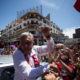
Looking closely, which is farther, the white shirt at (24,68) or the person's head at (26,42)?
the person's head at (26,42)

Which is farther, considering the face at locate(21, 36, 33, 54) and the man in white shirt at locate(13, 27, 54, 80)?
the face at locate(21, 36, 33, 54)

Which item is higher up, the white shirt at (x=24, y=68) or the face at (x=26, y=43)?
the face at (x=26, y=43)

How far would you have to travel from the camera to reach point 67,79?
2.62 metres

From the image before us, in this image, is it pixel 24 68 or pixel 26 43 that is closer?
pixel 24 68

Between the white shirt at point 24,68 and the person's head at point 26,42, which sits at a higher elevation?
the person's head at point 26,42

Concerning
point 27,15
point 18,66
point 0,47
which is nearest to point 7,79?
point 18,66

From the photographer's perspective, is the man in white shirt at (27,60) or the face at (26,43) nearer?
the man in white shirt at (27,60)

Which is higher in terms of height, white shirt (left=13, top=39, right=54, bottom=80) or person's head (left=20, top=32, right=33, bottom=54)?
person's head (left=20, top=32, right=33, bottom=54)

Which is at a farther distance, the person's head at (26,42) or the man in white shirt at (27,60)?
the person's head at (26,42)

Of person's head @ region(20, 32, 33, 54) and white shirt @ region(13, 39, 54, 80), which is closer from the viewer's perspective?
white shirt @ region(13, 39, 54, 80)

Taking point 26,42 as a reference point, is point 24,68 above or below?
below

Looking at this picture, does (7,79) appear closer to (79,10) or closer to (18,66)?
(18,66)

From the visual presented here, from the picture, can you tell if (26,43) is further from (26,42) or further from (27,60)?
(27,60)

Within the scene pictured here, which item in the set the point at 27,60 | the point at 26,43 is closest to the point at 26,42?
the point at 26,43
